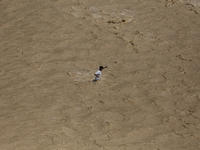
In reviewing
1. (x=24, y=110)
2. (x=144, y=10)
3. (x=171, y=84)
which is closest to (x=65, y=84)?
(x=24, y=110)

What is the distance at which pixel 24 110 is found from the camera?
212 inches

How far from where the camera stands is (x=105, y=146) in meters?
4.71

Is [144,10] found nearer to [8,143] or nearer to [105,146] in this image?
[105,146]

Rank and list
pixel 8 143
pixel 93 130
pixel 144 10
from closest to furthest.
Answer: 1. pixel 8 143
2. pixel 93 130
3. pixel 144 10

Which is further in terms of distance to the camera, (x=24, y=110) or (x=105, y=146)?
(x=24, y=110)

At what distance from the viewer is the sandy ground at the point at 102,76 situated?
4.96 meters

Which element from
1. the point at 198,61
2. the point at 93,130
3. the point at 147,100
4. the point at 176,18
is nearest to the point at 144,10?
the point at 176,18

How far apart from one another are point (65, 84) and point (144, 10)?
4343 mm

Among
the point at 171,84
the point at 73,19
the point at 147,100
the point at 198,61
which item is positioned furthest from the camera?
the point at 73,19

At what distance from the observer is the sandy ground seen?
4965 millimetres

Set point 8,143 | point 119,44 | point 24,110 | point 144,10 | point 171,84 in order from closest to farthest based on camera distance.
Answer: point 8,143 < point 24,110 < point 171,84 < point 119,44 < point 144,10

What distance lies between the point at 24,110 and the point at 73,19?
4.01m

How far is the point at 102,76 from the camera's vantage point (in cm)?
659

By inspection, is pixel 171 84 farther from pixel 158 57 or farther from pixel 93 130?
pixel 93 130
